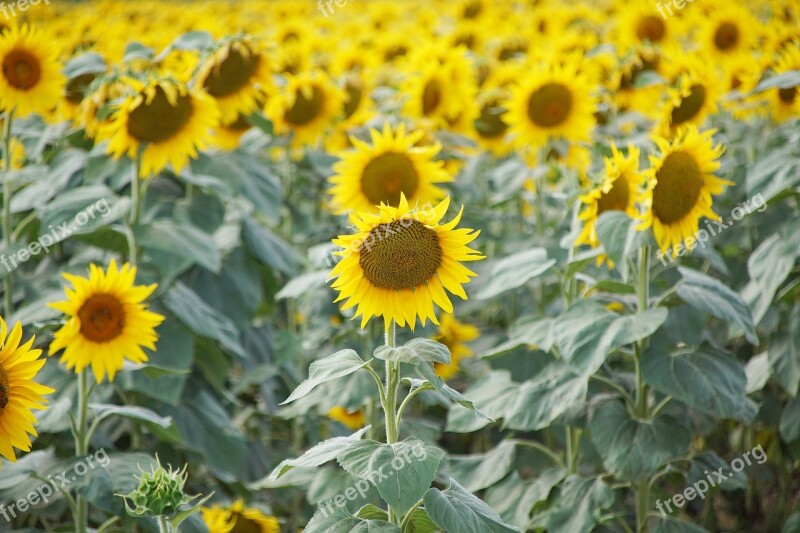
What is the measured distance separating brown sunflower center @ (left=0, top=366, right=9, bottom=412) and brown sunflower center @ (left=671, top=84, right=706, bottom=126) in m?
2.62

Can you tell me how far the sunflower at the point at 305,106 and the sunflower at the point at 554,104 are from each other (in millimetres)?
790

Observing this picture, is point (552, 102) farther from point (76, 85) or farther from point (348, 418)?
point (76, 85)

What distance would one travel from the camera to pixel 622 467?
2.61m

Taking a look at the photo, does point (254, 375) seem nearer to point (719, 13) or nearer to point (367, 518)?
point (367, 518)

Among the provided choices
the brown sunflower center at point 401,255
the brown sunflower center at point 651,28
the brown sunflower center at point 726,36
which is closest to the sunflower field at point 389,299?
the brown sunflower center at point 401,255

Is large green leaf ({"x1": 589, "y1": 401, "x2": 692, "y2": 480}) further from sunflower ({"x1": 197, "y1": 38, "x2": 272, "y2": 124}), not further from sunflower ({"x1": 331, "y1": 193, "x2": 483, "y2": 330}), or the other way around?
sunflower ({"x1": 197, "y1": 38, "x2": 272, "y2": 124})

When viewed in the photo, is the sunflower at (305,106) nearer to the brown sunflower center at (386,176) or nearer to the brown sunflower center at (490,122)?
the brown sunflower center at (490,122)

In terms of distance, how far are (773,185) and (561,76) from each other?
1.16 m

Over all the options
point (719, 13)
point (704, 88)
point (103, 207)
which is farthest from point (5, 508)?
point (719, 13)

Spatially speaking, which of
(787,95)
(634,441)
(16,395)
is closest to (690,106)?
(787,95)

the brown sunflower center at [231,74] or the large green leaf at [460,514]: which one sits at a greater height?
the brown sunflower center at [231,74]

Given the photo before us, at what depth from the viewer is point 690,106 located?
3.65m

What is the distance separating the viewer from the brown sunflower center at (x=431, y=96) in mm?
4441

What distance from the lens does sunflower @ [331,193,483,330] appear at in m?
1.96
